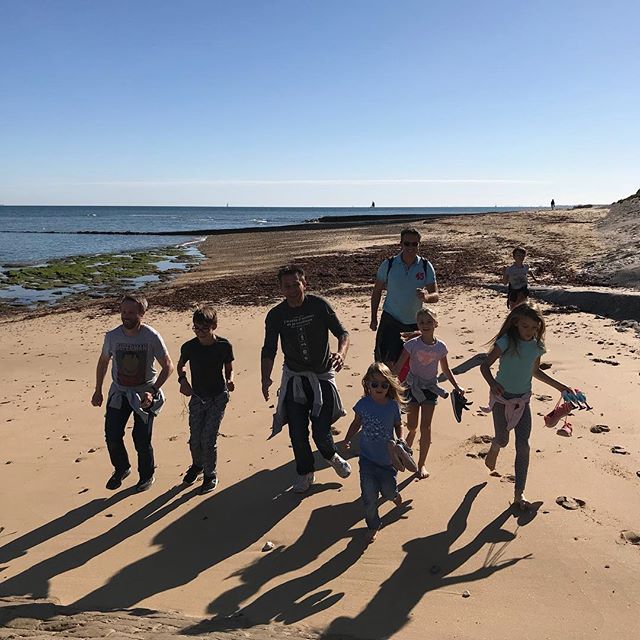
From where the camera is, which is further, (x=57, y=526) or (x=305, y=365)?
(x=305, y=365)

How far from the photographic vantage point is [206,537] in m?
4.38

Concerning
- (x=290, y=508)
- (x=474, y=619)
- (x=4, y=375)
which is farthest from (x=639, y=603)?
(x=4, y=375)

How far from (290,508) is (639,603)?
2.60 meters

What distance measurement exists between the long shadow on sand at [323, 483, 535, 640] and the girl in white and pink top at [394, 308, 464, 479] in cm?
81

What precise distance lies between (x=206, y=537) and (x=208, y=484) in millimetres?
742

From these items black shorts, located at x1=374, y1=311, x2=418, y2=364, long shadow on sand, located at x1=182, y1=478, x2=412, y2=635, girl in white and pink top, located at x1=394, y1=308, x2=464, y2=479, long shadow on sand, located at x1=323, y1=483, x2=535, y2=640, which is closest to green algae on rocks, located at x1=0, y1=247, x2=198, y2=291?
black shorts, located at x1=374, y1=311, x2=418, y2=364

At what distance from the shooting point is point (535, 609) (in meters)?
3.41

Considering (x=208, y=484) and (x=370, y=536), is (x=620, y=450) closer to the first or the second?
(x=370, y=536)

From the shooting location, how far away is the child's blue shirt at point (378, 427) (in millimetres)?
4137

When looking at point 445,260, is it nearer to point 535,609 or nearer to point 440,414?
point 440,414

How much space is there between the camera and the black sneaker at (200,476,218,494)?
16.6ft

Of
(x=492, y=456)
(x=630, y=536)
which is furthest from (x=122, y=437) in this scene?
(x=630, y=536)

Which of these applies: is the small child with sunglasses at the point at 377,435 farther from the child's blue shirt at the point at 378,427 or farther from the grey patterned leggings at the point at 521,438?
the grey patterned leggings at the point at 521,438

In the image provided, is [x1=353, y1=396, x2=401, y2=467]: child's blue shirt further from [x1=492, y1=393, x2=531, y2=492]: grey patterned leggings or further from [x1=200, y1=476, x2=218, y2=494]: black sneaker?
[x1=200, y1=476, x2=218, y2=494]: black sneaker
